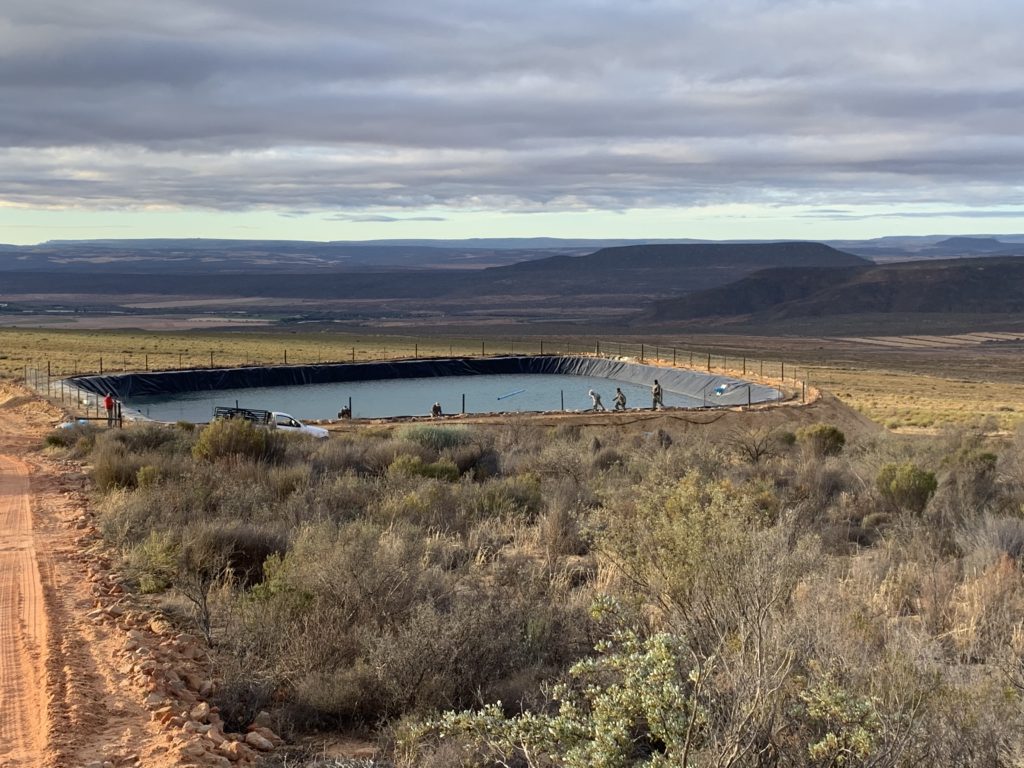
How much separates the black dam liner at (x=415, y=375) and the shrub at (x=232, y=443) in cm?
2326

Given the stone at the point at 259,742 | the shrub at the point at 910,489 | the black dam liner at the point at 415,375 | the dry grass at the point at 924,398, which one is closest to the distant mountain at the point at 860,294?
the dry grass at the point at 924,398

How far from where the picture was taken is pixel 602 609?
235 inches

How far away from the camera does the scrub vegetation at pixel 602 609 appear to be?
4.83 metres

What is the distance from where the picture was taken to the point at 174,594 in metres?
9.09

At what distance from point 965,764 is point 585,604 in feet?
12.6

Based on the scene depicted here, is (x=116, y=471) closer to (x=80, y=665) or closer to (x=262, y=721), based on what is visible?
(x=80, y=665)

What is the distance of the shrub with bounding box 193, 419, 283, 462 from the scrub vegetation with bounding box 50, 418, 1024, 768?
3.87 feet

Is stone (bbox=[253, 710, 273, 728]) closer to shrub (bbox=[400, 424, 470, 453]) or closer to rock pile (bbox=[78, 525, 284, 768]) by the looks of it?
rock pile (bbox=[78, 525, 284, 768])

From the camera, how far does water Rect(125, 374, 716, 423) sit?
125 ft

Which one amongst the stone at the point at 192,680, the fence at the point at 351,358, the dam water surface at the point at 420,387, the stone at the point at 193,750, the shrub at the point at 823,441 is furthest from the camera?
the fence at the point at 351,358

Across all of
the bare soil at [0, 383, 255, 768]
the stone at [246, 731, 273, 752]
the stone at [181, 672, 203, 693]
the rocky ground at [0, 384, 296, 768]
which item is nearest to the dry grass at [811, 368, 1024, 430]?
the bare soil at [0, 383, 255, 768]

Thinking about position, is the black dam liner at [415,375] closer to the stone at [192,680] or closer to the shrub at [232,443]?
the shrub at [232,443]

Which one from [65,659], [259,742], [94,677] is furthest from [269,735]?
[65,659]

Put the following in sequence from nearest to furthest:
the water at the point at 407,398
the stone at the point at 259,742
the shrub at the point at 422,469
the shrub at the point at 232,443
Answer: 1. the stone at the point at 259,742
2. the shrub at the point at 422,469
3. the shrub at the point at 232,443
4. the water at the point at 407,398
